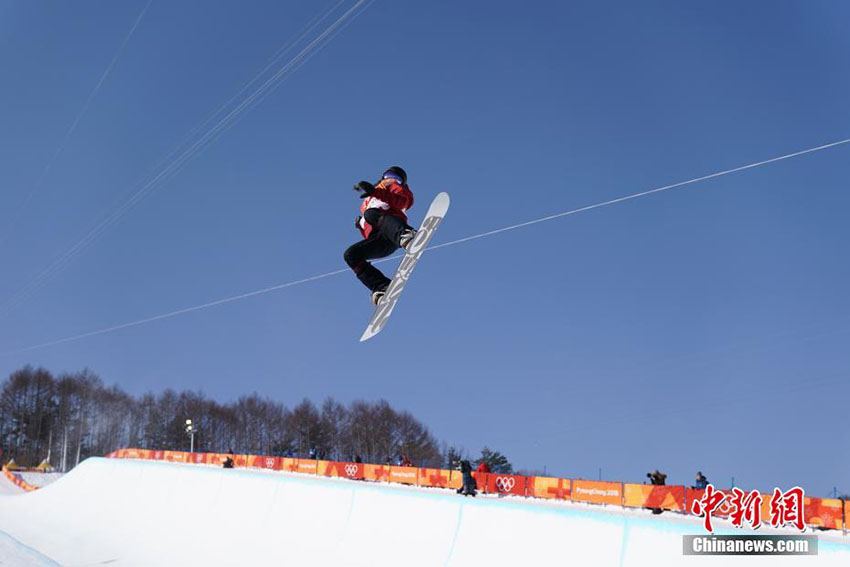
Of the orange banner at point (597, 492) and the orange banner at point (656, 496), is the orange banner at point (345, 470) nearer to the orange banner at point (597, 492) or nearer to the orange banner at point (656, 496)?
the orange banner at point (597, 492)

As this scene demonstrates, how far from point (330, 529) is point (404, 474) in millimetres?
15039

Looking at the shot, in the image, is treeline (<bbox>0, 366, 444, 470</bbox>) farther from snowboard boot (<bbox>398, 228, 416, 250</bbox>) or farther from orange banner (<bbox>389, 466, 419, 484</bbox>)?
snowboard boot (<bbox>398, 228, 416, 250</bbox>)

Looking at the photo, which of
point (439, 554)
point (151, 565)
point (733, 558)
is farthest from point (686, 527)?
point (151, 565)

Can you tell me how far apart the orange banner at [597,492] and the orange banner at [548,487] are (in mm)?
287

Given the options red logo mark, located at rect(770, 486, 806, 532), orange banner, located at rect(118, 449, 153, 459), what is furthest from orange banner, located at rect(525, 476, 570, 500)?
orange banner, located at rect(118, 449, 153, 459)

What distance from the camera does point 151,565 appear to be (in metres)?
15.6

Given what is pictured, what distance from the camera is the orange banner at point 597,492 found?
68.9 feet

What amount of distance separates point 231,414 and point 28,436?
24.9 m

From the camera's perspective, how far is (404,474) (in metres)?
28.6

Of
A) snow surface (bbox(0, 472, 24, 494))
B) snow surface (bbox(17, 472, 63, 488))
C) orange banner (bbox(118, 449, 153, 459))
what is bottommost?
snow surface (bbox(17, 472, 63, 488))

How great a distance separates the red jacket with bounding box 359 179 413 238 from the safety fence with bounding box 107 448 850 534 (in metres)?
7.92

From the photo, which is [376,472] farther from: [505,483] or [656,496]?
[656,496]

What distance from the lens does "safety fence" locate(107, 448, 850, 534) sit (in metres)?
16.7

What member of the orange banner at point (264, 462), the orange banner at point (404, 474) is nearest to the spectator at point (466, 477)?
the orange banner at point (404, 474)
